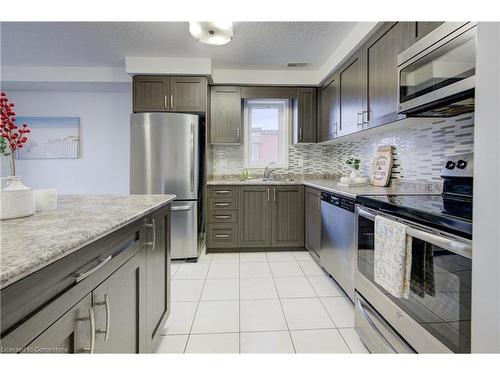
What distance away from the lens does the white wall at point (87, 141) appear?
3.91m

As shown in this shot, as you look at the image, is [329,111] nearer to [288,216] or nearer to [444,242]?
[288,216]

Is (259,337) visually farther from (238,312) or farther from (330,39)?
(330,39)

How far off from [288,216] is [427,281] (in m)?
2.26

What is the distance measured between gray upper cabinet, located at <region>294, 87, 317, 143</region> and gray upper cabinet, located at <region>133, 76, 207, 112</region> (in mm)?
1345

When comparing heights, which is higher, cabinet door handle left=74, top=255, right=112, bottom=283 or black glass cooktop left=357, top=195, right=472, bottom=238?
black glass cooktop left=357, top=195, right=472, bottom=238

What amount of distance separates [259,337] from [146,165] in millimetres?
2221

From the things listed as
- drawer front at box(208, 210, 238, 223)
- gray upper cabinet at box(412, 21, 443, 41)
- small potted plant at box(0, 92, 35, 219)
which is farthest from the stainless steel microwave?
drawer front at box(208, 210, 238, 223)

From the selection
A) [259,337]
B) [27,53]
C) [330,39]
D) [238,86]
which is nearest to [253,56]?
Result: [238,86]

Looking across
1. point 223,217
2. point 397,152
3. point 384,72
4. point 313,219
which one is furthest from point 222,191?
point 384,72

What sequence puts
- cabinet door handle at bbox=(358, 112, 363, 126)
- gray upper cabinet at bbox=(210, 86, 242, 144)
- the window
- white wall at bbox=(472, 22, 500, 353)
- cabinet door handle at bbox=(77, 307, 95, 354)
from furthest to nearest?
the window → gray upper cabinet at bbox=(210, 86, 242, 144) → cabinet door handle at bbox=(358, 112, 363, 126) → cabinet door handle at bbox=(77, 307, 95, 354) → white wall at bbox=(472, 22, 500, 353)

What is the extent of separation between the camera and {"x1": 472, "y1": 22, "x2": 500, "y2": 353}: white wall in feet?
1.97

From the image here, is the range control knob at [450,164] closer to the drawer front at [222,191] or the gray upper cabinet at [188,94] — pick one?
the drawer front at [222,191]

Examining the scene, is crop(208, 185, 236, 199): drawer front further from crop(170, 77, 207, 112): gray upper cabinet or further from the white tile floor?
crop(170, 77, 207, 112): gray upper cabinet

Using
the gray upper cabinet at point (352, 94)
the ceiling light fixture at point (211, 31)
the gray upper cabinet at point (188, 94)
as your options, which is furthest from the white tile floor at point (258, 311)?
the ceiling light fixture at point (211, 31)
